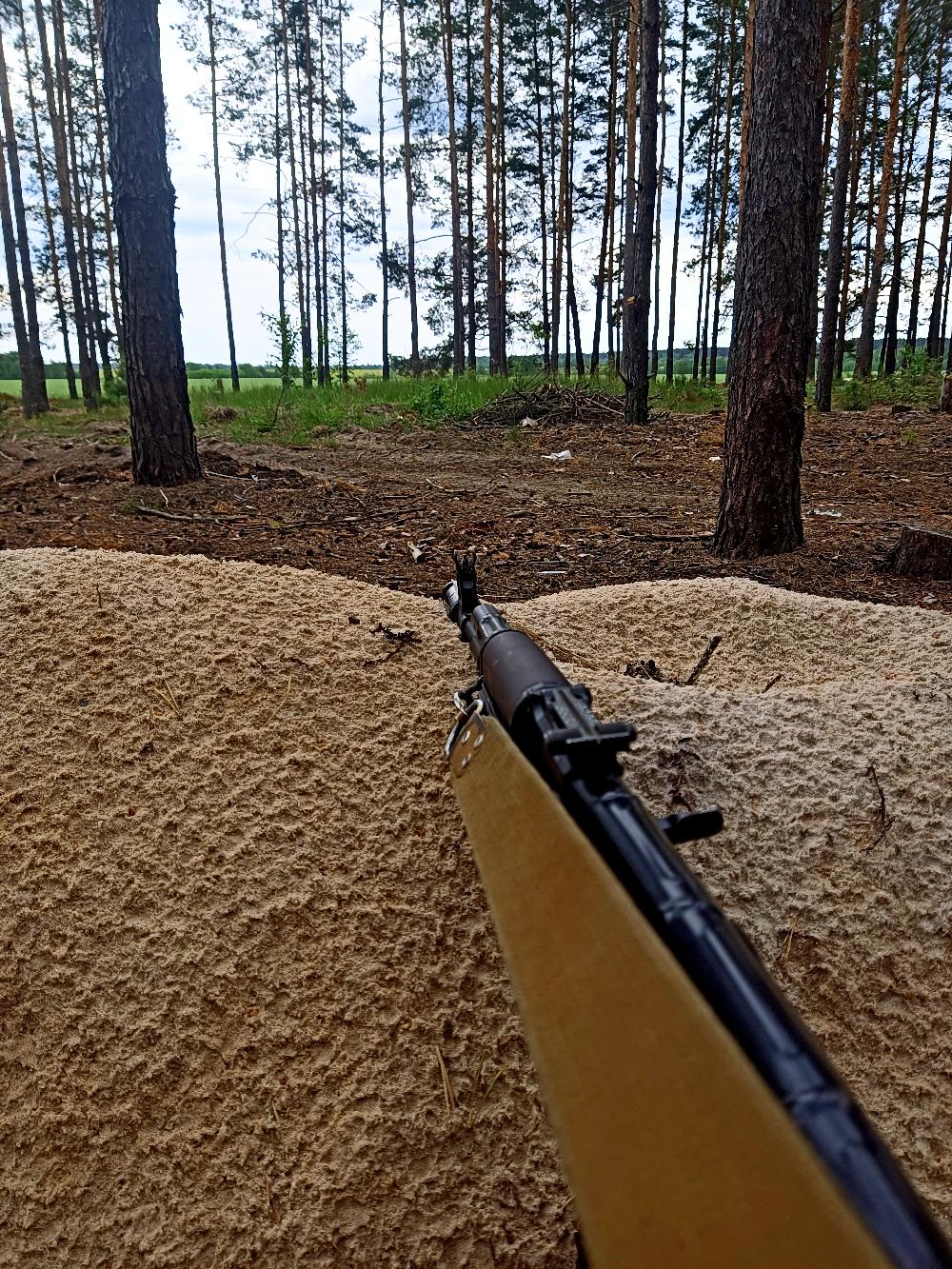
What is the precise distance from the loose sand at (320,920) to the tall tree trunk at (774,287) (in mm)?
2036

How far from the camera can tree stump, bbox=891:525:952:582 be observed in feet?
11.7

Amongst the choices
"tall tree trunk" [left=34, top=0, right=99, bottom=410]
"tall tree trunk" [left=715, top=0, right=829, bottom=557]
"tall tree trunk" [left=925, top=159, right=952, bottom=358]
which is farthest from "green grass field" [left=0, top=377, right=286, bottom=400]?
"tall tree trunk" [left=925, top=159, right=952, bottom=358]

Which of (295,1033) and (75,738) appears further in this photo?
(75,738)

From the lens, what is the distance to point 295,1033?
1.38 m

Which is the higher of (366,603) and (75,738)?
(366,603)

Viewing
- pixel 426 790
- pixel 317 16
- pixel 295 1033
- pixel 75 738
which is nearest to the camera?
pixel 295 1033

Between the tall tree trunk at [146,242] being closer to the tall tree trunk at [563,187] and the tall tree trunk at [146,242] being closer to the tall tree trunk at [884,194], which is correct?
the tall tree trunk at [563,187]

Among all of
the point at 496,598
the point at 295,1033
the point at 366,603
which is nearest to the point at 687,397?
the point at 496,598

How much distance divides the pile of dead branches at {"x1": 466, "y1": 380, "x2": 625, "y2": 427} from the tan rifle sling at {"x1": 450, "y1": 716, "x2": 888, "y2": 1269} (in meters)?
9.74

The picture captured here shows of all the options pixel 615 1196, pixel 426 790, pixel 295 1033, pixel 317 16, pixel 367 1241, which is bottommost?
pixel 367 1241

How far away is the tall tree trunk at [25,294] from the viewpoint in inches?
517

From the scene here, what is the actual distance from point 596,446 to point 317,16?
20.5 meters

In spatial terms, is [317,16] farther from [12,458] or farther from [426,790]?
[426,790]

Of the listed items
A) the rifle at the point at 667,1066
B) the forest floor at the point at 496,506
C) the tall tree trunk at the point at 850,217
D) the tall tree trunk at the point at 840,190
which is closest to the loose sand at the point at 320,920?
the rifle at the point at 667,1066
